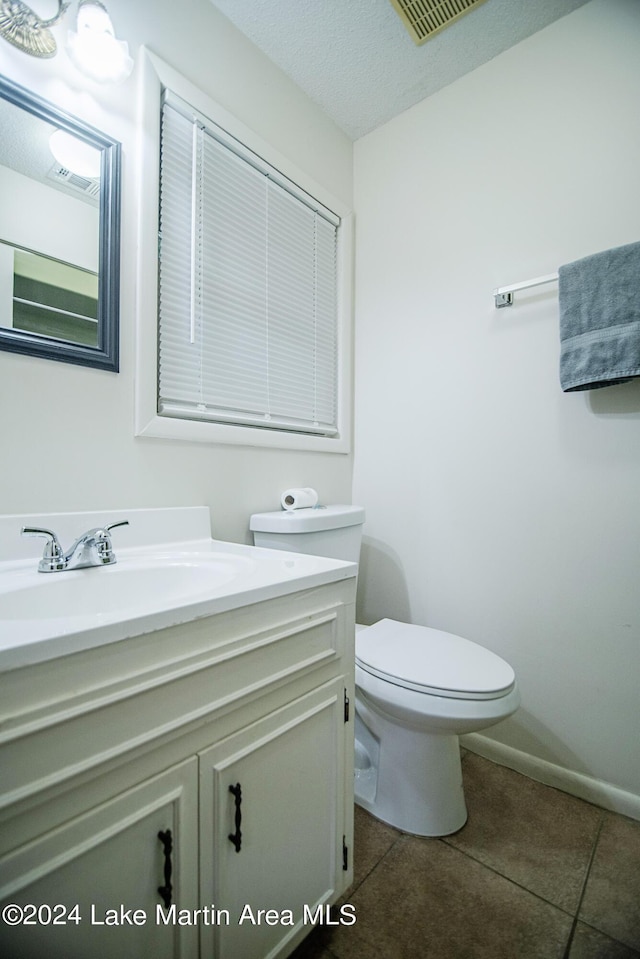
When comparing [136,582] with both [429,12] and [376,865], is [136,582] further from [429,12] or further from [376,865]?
[429,12]

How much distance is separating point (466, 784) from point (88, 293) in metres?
1.79

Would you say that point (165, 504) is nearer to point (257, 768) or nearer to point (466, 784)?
point (257, 768)

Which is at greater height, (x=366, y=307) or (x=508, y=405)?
(x=366, y=307)

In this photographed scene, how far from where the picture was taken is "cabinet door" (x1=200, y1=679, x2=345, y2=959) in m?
0.65

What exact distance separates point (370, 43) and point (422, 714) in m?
2.08

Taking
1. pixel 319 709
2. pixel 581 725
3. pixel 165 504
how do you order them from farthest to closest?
pixel 581 725, pixel 165 504, pixel 319 709

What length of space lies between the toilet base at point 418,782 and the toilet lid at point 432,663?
18 centimetres

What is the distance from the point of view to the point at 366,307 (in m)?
1.81

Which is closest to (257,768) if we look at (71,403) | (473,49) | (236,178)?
(71,403)

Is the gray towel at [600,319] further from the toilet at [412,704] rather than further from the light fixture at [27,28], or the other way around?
the light fixture at [27,28]

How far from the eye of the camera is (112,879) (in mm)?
538

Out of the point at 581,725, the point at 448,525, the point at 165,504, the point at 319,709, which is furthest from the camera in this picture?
the point at 448,525

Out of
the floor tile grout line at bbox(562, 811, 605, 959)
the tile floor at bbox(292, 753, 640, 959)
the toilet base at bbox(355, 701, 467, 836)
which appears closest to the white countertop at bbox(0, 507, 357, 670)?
the toilet base at bbox(355, 701, 467, 836)

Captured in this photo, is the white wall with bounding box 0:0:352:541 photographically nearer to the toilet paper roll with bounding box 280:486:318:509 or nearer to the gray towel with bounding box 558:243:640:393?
the toilet paper roll with bounding box 280:486:318:509
